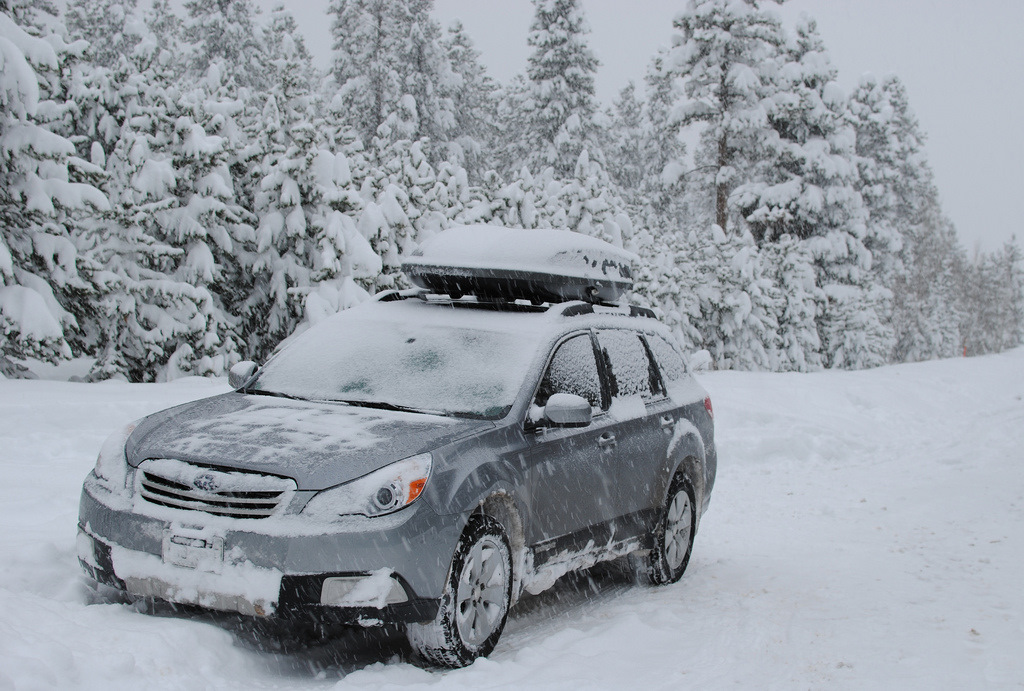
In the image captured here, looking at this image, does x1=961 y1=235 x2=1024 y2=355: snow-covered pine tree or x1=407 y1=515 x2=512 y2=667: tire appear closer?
x1=407 y1=515 x2=512 y2=667: tire

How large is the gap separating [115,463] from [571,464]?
2.37 metres

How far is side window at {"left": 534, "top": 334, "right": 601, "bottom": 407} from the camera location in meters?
5.43

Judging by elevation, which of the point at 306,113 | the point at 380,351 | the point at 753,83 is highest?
the point at 753,83

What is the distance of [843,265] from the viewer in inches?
1559

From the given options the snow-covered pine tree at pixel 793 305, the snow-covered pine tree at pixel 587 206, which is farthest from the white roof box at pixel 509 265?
the snow-covered pine tree at pixel 793 305

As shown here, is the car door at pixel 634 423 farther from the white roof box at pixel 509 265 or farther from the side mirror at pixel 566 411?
the side mirror at pixel 566 411

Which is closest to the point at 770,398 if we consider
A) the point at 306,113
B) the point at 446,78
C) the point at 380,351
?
the point at 306,113

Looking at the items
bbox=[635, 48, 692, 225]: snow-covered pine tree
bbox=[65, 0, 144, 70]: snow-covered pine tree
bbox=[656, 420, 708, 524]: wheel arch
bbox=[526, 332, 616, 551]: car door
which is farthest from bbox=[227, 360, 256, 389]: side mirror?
bbox=[65, 0, 144, 70]: snow-covered pine tree

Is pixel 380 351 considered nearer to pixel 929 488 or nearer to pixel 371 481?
pixel 371 481

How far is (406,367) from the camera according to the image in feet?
17.8

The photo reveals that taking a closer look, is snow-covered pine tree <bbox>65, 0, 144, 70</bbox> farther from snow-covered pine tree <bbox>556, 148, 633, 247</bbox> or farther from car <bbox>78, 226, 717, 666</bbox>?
car <bbox>78, 226, 717, 666</bbox>

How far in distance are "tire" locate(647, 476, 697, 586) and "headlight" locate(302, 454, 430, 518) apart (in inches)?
107

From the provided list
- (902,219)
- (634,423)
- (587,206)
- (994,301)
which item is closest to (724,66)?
(587,206)

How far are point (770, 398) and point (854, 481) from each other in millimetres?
5564
